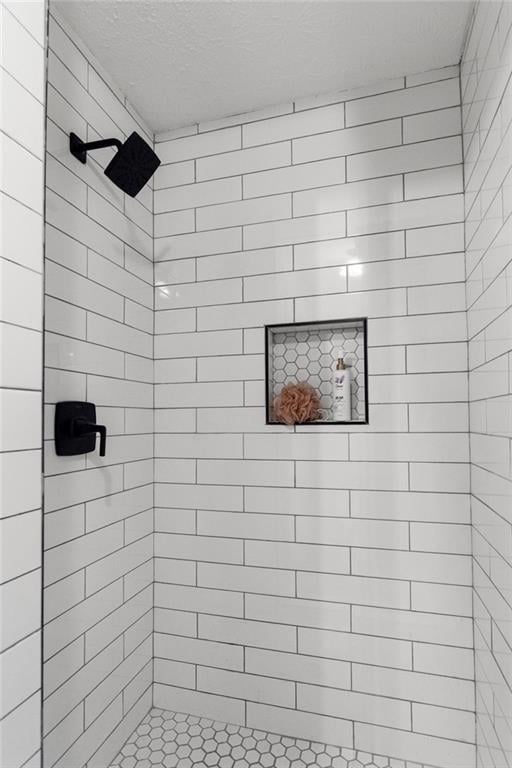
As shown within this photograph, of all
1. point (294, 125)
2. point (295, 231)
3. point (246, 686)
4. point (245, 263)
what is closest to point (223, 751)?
point (246, 686)

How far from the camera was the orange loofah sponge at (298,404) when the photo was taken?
1508 mm

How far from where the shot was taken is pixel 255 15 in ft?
4.17

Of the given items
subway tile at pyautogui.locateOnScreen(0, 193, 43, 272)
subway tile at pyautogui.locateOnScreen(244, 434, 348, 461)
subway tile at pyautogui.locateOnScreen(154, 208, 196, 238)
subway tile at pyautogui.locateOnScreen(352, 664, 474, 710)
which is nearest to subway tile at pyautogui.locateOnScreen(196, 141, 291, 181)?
subway tile at pyautogui.locateOnScreen(154, 208, 196, 238)

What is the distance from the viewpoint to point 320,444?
59.6 inches

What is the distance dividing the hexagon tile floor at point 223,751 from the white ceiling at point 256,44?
6.58ft

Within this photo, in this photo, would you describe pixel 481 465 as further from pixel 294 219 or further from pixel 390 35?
pixel 390 35

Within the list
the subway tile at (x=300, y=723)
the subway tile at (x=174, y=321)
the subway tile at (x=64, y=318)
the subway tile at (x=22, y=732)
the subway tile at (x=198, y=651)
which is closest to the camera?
the subway tile at (x=22, y=732)

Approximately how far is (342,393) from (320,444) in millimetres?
173

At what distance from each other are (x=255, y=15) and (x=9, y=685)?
1.54 meters

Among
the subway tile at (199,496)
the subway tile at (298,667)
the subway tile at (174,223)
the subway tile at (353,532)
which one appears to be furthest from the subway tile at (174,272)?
the subway tile at (298,667)

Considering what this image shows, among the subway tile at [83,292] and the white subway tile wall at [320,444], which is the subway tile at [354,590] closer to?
the white subway tile wall at [320,444]

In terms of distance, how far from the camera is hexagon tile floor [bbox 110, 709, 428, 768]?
140cm

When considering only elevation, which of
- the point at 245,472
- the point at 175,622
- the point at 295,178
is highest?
the point at 295,178

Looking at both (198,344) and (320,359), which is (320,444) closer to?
(320,359)
